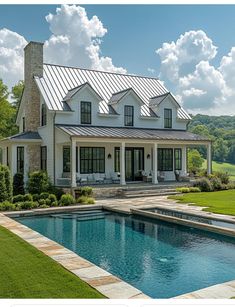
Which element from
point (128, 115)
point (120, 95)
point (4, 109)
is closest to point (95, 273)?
point (128, 115)

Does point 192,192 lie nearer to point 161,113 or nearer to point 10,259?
point 161,113

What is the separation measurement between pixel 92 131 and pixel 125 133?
7.99 ft

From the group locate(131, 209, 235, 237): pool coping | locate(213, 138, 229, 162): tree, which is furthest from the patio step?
locate(213, 138, 229, 162): tree

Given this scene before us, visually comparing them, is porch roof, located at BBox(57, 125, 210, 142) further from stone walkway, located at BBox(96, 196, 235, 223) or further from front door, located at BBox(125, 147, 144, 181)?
stone walkway, located at BBox(96, 196, 235, 223)

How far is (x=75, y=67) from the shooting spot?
28.2 m

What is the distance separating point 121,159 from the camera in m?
22.4

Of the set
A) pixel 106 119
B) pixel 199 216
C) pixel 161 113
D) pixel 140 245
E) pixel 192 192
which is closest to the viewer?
pixel 140 245

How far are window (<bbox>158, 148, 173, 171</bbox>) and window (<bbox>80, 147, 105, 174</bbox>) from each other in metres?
4.87

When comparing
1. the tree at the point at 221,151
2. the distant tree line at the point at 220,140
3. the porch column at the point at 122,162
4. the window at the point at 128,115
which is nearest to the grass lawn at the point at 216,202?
the porch column at the point at 122,162

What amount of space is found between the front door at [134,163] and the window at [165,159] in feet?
4.85

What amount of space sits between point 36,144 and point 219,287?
767 inches

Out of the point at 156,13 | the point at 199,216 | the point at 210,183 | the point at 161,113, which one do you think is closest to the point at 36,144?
the point at 161,113

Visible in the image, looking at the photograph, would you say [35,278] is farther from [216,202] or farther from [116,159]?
[116,159]

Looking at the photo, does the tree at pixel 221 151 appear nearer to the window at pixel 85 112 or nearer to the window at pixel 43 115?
the window at pixel 85 112
